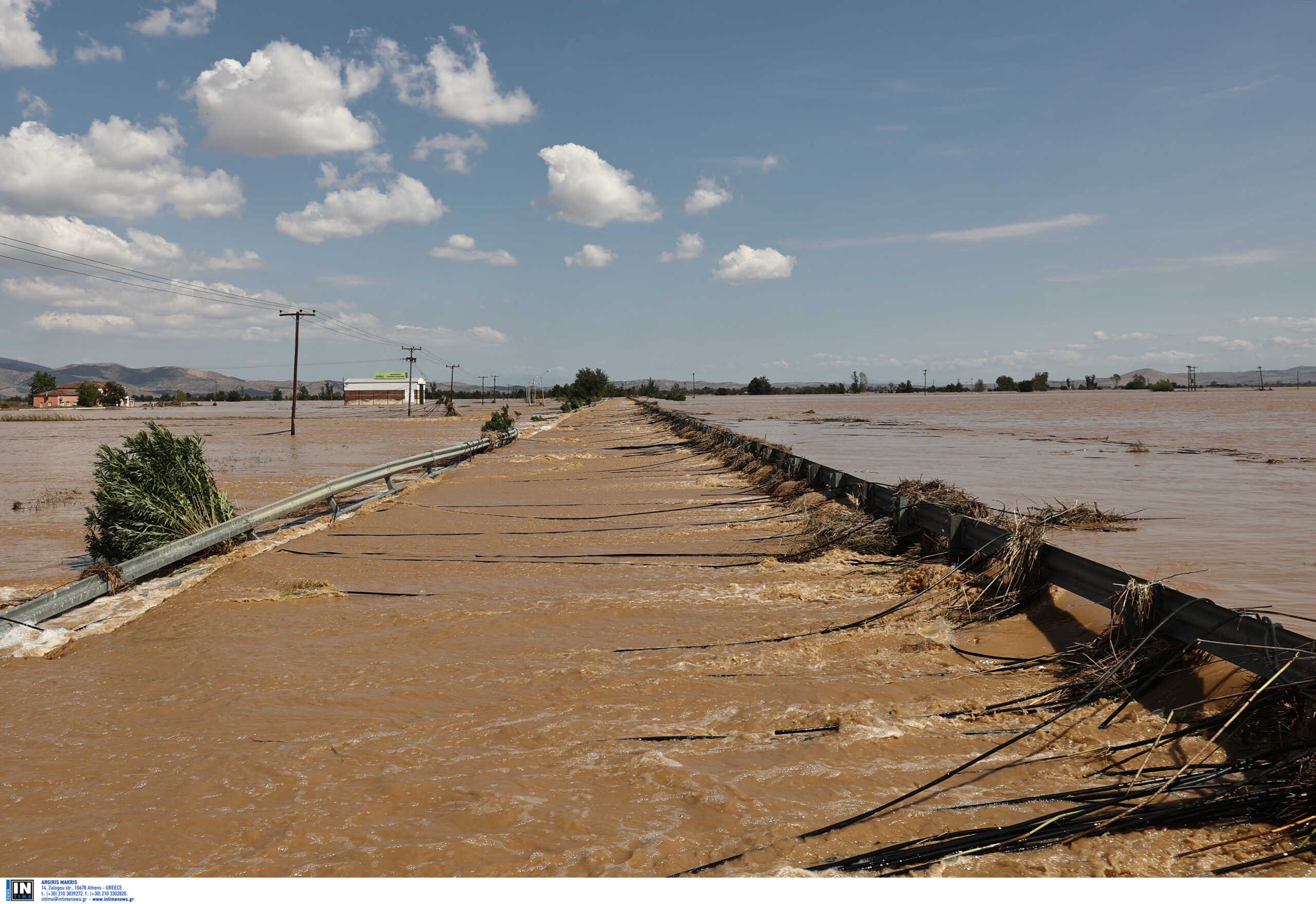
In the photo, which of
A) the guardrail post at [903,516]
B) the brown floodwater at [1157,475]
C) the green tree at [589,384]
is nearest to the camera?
the brown floodwater at [1157,475]

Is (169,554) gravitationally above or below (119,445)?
above

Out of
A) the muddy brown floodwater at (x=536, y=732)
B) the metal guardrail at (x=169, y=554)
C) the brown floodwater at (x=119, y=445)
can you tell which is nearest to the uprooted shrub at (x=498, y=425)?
the brown floodwater at (x=119, y=445)

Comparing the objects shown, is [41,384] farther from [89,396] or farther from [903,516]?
[903,516]

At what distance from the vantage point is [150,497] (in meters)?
8.98

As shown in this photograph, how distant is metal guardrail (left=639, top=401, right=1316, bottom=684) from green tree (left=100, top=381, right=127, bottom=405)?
17005cm

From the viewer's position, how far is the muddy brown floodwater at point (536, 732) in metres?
2.92

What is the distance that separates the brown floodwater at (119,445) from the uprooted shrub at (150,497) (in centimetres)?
72

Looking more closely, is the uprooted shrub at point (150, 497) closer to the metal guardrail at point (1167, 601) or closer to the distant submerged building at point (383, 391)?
the metal guardrail at point (1167, 601)

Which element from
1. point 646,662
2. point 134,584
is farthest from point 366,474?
point 646,662

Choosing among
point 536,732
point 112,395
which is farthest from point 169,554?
point 112,395

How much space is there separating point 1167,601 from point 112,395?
179 meters

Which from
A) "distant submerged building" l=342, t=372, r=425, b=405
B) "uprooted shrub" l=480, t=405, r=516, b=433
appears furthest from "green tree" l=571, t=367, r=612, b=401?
"uprooted shrub" l=480, t=405, r=516, b=433

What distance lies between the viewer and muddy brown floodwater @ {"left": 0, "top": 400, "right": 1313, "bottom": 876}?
2.92m

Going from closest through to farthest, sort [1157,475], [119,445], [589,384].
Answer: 1. [1157,475]
2. [119,445]
3. [589,384]
